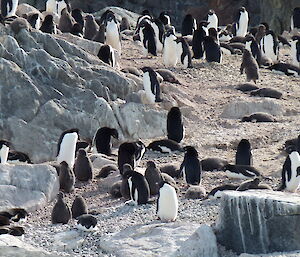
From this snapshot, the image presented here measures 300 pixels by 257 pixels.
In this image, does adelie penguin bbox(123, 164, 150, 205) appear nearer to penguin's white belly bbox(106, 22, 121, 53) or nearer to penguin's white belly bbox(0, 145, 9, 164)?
penguin's white belly bbox(0, 145, 9, 164)

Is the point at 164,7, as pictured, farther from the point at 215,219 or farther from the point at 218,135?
the point at 215,219

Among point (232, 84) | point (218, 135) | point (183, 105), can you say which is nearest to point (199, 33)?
point (232, 84)

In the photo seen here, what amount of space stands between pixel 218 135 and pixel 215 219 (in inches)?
218

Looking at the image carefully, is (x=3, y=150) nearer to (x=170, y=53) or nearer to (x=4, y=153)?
(x=4, y=153)

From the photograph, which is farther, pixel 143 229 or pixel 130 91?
pixel 130 91

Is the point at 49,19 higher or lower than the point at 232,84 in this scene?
higher

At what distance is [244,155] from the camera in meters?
15.0

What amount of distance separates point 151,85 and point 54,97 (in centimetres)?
170

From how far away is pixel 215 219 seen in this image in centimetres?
1192

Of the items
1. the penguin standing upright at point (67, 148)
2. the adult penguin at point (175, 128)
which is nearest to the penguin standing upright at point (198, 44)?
the adult penguin at point (175, 128)

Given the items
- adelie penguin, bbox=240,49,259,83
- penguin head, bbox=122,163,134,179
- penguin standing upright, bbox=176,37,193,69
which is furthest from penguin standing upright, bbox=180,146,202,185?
penguin standing upright, bbox=176,37,193,69

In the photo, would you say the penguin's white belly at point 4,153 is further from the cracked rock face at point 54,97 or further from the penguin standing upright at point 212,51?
the penguin standing upright at point 212,51

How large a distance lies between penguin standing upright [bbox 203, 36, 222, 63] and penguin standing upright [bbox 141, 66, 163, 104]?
13.5ft

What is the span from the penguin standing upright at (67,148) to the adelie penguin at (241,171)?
2219mm
